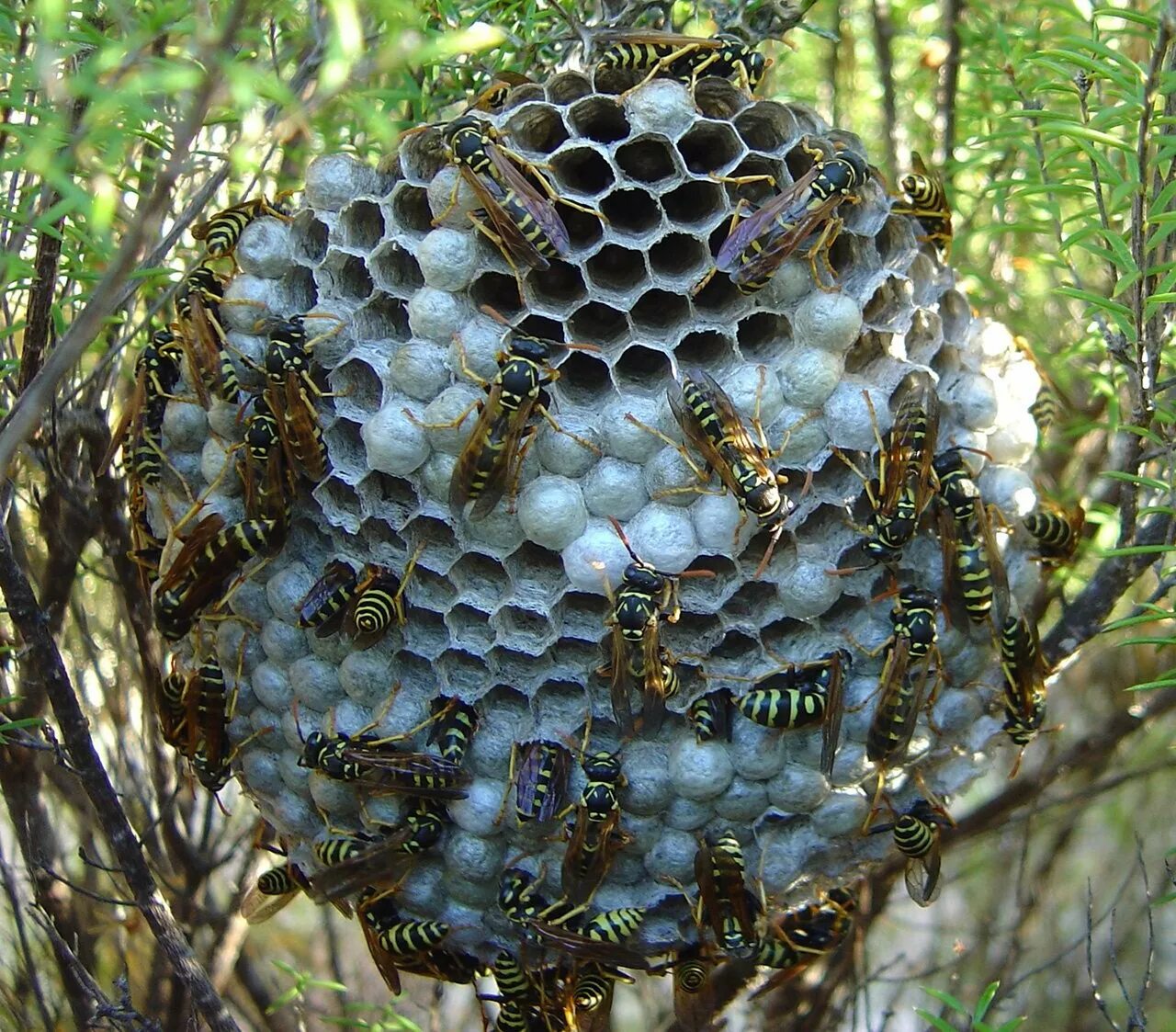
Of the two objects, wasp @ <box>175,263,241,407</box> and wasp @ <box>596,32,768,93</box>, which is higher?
wasp @ <box>596,32,768,93</box>

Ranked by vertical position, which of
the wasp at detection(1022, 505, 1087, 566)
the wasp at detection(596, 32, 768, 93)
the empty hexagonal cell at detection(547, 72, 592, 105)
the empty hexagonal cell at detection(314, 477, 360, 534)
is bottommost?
the wasp at detection(1022, 505, 1087, 566)

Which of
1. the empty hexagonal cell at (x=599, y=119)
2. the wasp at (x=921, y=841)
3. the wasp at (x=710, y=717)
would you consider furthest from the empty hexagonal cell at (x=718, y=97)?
the wasp at (x=921, y=841)

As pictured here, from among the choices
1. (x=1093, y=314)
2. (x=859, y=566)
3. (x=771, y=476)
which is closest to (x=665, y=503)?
(x=771, y=476)

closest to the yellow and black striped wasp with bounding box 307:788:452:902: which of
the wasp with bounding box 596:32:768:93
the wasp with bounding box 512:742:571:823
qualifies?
the wasp with bounding box 512:742:571:823

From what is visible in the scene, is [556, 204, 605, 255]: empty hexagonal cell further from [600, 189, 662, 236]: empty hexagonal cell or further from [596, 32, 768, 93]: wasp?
[596, 32, 768, 93]: wasp

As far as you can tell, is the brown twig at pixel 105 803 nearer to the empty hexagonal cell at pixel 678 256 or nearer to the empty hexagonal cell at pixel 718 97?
the empty hexagonal cell at pixel 678 256

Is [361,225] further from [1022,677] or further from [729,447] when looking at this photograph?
[1022,677]

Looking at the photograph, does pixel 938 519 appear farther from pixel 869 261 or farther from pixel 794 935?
pixel 794 935
